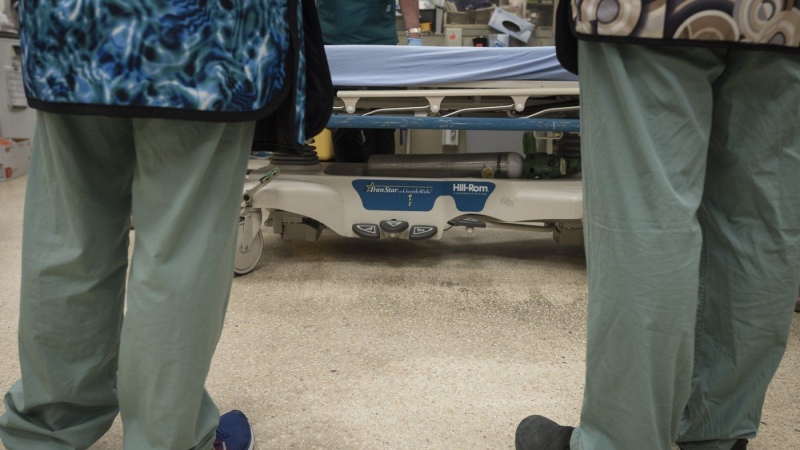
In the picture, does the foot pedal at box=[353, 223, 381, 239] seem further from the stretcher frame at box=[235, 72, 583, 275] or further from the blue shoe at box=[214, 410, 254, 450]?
the blue shoe at box=[214, 410, 254, 450]

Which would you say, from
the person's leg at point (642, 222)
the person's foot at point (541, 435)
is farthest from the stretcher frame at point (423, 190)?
the person's leg at point (642, 222)

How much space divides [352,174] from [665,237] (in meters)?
1.75

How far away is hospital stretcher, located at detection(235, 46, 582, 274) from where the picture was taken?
218cm

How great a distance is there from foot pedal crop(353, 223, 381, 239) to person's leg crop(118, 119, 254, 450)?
1.44 m

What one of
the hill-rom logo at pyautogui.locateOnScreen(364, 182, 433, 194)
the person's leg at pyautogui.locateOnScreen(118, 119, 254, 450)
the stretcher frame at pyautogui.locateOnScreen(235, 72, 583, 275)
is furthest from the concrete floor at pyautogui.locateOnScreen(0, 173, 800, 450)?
the person's leg at pyautogui.locateOnScreen(118, 119, 254, 450)

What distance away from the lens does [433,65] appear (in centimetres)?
220

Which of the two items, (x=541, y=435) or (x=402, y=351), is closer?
(x=541, y=435)

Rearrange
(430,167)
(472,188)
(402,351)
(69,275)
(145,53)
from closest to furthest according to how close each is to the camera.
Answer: (145,53), (69,275), (402,351), (472,188), (430,167)

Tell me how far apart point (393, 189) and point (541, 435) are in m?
1.36

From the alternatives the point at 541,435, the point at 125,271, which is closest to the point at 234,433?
the point at 125,271

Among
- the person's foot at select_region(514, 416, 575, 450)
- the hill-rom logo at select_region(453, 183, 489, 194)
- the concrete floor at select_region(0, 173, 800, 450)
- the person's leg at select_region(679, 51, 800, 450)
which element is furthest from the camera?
the hill-rom logo at select_region(453, 183, 489, 194)

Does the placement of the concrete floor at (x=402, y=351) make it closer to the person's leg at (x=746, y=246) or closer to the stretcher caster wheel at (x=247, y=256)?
the stretcher caster wheel at (x=247, y=256)

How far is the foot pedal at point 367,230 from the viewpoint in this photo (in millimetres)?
2389

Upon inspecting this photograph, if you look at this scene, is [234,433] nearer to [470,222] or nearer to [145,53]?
[145,53]
